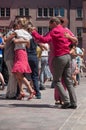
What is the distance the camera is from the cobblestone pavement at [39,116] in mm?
7754

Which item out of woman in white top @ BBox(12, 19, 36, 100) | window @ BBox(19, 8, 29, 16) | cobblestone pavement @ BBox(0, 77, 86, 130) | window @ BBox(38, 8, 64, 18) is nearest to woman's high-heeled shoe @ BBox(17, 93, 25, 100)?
woman in white top @ BBox(12, 19, 36, 100)

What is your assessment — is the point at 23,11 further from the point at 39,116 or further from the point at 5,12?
the point at 39,116

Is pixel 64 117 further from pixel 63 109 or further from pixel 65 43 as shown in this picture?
pixel 65 43

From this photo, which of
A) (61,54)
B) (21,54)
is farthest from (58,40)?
(21,54)

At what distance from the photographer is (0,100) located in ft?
36.8

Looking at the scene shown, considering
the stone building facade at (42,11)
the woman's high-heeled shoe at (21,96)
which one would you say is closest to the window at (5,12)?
the stone building facade at (42,11)

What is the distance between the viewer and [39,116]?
881 cm

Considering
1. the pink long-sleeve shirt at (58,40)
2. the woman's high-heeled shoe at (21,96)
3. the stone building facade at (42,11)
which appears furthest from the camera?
the stone building facade at (42,11)

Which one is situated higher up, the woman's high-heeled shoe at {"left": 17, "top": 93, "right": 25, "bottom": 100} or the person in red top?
the person in red top

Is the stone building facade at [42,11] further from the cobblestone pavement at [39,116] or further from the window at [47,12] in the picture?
the cobblestone pavement at [39,116]

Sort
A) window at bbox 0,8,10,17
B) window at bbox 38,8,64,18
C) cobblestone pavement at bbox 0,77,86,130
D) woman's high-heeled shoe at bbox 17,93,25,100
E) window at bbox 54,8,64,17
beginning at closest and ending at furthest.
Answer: cobblestone pavement at bbox 0,77,86,130
woman's high-heeled shoe at bbox 17,93,25,100
window at bbox 54,8,64,17
window at bbox 38,8,64,18
window at bbox 0,8,10,17

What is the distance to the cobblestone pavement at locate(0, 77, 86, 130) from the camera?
7.75 metres

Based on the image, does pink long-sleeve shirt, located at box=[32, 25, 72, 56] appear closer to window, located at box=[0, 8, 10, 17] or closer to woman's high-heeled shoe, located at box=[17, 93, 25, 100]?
woman's high-heeled shoe, located at box=[17, 93, 25, 100]

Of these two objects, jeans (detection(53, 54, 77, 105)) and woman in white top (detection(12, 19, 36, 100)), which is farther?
woman in white top (detection(12, 19, 36, 100))
